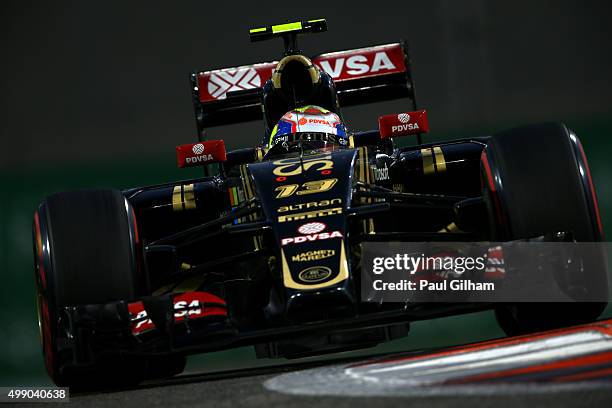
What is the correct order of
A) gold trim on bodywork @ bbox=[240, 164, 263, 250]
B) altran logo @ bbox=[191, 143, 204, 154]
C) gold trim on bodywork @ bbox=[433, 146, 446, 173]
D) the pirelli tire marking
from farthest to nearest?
altran logo @ bbox=[191, 143, 204, 154] → gold trim on bodywork @ bbox=[433, 146, 446, 173] → gold trim on bodywork @ bbox=[240, 164, 263, 250] → the pirelli tire marking

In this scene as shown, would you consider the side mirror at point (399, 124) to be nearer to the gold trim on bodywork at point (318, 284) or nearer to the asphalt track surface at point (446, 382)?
the gold trim on bodywork at point (318, 284)

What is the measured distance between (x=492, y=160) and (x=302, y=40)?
5.92 meters

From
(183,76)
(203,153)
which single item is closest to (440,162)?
(203,153)

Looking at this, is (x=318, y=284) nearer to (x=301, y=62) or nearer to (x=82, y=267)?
(x=82, y=267)

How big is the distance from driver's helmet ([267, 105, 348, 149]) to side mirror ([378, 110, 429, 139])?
22 centimetres

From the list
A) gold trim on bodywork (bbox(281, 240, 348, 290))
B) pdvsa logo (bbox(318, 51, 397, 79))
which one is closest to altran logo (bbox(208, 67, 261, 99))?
pdvsa logo (bbox(318, 51, 397, 79))

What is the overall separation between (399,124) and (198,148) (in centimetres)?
109

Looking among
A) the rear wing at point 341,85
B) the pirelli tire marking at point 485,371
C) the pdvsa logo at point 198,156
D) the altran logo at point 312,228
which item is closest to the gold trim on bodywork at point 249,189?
the pdvsa logo at point 198,156

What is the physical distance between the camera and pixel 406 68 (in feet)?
21.3

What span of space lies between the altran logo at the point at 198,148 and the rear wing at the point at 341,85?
2.98ft

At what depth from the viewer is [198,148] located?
558 centimetres

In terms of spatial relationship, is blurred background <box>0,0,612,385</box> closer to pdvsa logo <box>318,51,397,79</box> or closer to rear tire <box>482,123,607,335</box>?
pdvsa logo <box>318,51,397,79</box>

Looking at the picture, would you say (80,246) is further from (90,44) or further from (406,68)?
(90,44)

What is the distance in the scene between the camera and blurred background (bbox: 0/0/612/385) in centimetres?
917
